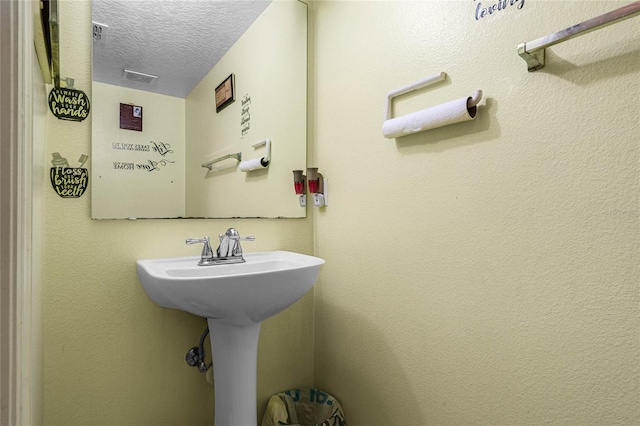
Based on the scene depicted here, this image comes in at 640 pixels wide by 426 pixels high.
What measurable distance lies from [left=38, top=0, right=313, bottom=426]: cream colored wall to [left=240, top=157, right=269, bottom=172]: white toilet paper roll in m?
0.25

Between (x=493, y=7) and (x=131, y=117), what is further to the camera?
(x=131, y=117)

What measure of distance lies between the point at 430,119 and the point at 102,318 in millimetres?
1218

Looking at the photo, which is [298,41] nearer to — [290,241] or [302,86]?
[302,86]

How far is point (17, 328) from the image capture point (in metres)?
0.48

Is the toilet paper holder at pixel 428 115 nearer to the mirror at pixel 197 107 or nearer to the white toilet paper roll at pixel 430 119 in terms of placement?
the white toilet paper roll at pixel 430 119

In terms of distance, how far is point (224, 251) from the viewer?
1.28 metres

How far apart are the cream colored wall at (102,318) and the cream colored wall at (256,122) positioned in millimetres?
145

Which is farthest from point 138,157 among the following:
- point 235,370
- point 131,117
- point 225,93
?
point 235,370

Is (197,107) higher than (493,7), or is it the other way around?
(493,7)

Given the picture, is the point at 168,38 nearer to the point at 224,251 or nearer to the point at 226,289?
the point at 224,251

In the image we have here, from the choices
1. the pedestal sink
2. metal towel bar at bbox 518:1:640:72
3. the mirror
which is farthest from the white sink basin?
metal towel bar at bbox 518:1:640:72

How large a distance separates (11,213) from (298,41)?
1424mm

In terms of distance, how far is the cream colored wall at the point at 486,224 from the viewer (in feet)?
2.50

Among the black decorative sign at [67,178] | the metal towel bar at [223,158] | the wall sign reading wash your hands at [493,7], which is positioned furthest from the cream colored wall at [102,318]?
the wall sign reading wash your hands at [493,7]
